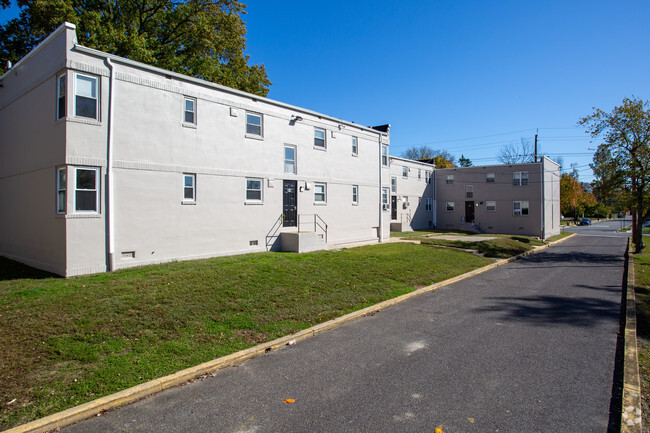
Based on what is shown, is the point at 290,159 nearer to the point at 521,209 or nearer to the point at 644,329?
the point at 644,329

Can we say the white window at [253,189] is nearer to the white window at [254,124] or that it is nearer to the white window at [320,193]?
the white window at [254,124]

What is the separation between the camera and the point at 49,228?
11180 millimetres

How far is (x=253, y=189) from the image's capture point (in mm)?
15516

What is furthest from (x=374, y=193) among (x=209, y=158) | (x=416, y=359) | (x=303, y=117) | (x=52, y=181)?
(x=416, y=359)

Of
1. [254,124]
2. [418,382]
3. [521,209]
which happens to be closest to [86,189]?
[254,124]

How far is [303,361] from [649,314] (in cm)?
783

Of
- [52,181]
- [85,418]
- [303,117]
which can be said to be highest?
[303,117]

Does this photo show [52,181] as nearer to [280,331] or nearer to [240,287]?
[240,287]

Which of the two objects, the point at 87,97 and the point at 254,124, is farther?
the point at 254,124

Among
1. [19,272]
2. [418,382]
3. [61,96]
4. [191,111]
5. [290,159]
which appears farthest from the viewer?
[290,159]

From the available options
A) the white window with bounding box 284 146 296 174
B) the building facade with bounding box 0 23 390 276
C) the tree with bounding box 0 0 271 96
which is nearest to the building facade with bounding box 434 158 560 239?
the tree with bounding box 0 0 271 96

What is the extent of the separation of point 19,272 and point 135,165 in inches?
175

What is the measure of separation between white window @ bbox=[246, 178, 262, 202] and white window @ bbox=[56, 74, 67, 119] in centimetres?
642

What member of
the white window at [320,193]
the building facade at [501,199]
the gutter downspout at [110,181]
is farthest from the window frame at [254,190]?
the building facade at [501,199]
